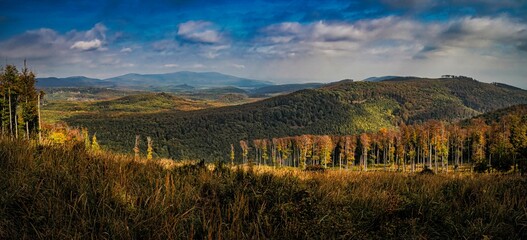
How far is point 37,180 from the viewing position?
4.70 meters

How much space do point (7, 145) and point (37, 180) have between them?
2830 millimetres

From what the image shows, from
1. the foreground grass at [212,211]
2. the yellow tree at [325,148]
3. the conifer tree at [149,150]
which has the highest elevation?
the foreground grass at [212,211]

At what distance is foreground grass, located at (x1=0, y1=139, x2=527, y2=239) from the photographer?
3523mm

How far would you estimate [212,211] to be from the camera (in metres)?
3.96

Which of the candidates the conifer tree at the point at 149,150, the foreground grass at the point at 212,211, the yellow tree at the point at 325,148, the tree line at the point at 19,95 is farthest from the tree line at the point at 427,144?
the foreground grass at the point at 212,211

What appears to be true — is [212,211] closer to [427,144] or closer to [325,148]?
[325,148]

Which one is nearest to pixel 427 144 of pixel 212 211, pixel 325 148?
pixel 325 148

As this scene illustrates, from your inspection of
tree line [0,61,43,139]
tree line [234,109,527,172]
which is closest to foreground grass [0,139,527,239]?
tree line [0,61,43,139]

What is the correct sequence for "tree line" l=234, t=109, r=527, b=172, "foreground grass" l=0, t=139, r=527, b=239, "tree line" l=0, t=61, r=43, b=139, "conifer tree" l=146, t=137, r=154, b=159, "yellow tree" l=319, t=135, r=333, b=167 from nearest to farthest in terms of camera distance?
1. "foreground grass" l=0, t=139, r=527, b=239
2. "conifer tree" l=146, t=137, r=154, b=159
3. "tree line" l=0, t=61, r=43, b=139
4. "tree line" l=234, t=109, r=527, b=172
5. "yellow tree" l=319, t=135, r=333, b=167

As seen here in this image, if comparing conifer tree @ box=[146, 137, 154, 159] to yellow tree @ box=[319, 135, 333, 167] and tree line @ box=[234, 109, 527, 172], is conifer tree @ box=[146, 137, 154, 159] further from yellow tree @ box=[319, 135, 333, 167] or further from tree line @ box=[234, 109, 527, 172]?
yellow tree @ box=[319, 135, 333, 167]

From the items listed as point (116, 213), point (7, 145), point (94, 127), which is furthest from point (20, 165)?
point (94, 127)

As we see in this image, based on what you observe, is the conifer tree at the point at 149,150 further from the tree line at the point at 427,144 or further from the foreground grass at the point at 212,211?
the tree line at the point at 427,144

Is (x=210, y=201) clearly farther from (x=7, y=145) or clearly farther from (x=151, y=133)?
(x=151, y=133)

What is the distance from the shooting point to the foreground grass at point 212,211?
11.6ft
